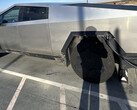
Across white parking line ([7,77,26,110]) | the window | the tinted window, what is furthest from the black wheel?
the window

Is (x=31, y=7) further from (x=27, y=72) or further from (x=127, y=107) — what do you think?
(x=127, y=107)

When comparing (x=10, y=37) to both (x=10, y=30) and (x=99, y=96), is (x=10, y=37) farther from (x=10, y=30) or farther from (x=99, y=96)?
(x=99, y=96)

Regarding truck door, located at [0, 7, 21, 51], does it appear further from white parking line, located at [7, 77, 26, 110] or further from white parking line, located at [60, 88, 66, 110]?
white parking line, located at [60, 88, 66, 110]

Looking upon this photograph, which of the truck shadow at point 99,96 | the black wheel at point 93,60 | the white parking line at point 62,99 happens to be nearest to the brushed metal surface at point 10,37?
the black wheel at point 93,60

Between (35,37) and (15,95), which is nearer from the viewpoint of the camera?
(15,95)

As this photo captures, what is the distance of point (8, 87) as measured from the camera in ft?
9.16

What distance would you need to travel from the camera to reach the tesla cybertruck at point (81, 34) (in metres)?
2.16

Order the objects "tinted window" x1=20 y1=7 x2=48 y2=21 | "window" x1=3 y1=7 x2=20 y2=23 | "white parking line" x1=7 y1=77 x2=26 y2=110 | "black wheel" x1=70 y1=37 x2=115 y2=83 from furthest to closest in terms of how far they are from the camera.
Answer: "window" x1=3 y1=7 x2=20 y2=23
"tinted window" x1=20 y1=7 x2=48 y2=21
"black wheel" x1=70 y1=37 x2=115 y2=83
"white parking line" x1=7 y1=77 x2=26 y2=110

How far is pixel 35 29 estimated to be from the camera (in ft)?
9.63

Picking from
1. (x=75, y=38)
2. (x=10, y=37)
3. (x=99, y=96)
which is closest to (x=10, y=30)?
(x=10, y=37)

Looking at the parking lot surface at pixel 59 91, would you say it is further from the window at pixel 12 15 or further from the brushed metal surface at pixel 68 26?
the window at pixel 12 15

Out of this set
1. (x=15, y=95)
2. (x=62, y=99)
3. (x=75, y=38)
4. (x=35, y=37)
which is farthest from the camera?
(x=35, y=37)

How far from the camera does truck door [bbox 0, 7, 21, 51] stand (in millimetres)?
3370

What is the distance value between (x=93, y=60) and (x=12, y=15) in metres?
2.88
